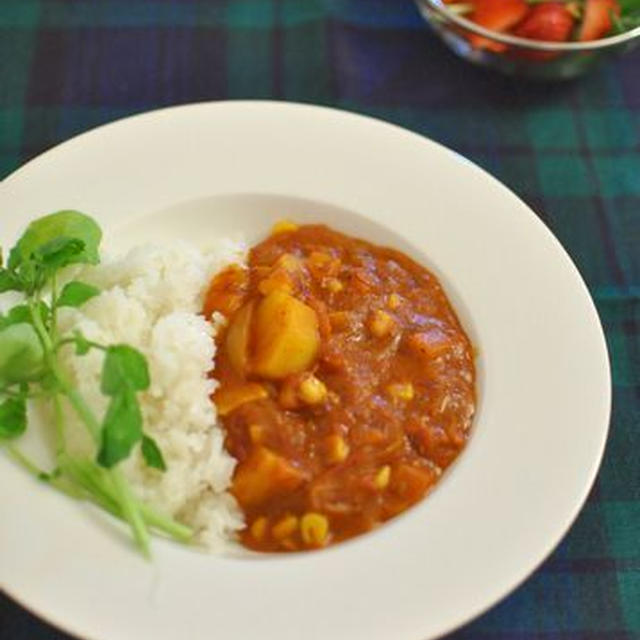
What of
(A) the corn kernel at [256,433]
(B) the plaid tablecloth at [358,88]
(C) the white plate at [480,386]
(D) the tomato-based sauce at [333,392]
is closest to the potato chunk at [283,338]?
(D) the tomato-based sauce at [333,392]

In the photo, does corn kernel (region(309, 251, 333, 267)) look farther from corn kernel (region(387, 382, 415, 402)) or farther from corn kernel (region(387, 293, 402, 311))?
corn kernel (region(387, 382, 415, 402))

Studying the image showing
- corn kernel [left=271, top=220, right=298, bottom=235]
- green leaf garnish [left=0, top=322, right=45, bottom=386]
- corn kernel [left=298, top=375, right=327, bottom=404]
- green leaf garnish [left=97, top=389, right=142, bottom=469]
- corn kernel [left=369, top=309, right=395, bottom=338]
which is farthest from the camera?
corn kernel [left=271, top=220, right=298, bottom=235]

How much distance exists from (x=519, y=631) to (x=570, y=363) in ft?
2.69

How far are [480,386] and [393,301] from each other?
0.40 metres

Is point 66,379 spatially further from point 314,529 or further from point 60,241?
point 314,529

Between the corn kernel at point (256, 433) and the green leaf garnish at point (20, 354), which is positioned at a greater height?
the green leaf garnish at point (20, 354)

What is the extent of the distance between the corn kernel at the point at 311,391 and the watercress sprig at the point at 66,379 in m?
0.48

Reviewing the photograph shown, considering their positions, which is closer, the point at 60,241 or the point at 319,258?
the point at 60,241

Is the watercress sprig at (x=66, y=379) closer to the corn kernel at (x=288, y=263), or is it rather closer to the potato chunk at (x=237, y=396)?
the potato chunk at (x=237, y=396)

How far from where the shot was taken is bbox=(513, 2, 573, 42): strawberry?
4008 mm

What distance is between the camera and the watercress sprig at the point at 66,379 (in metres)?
2.34

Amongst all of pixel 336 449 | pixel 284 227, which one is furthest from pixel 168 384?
pixel 284 227

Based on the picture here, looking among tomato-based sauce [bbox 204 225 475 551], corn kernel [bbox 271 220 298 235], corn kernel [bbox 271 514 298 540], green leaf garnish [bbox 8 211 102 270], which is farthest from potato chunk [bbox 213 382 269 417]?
corn kernel [bbox 271 220 298 235]

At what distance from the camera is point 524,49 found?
154 inches
